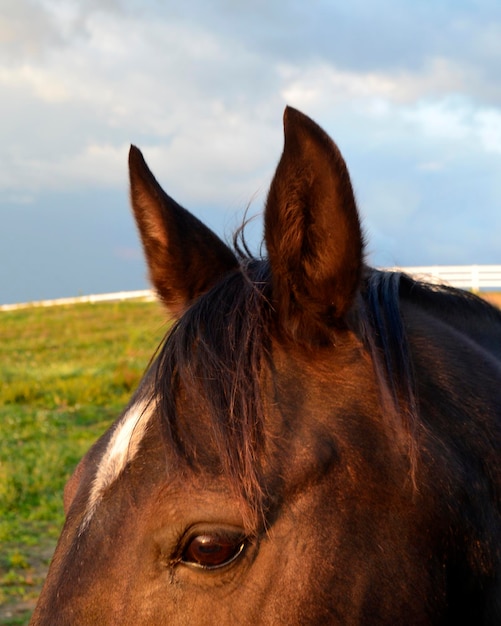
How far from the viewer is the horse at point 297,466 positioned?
1622 mm

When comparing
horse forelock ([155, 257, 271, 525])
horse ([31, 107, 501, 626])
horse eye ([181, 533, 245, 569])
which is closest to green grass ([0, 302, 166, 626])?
horse forelock ([155, 257, 271, 525])

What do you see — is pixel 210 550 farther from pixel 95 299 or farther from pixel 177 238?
pixel 95 299

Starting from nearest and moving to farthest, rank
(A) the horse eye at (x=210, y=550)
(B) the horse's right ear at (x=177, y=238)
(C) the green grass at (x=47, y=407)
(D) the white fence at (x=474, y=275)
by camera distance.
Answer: (A) the horse eye at (x=210, y=550), (B) the horse's right ear at (x=177, y=238), (C) the green grass at (x=47, y=407), (D) the white fence at (x=474, y=275)

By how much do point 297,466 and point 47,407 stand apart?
32.3ft

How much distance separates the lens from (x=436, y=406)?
185 cm

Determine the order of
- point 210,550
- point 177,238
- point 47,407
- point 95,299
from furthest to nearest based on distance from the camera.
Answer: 1. point 95,299
2. point 47,407
3. point 177,238
4. point 210,550

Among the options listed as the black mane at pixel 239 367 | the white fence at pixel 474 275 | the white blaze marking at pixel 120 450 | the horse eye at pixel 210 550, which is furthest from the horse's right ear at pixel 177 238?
the white fence at pixel 474 275

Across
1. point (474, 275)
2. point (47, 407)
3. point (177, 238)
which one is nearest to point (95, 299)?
point (474, 275)

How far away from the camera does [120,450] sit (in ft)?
5.82

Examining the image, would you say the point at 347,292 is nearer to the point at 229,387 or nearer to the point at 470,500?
the point at 229,387

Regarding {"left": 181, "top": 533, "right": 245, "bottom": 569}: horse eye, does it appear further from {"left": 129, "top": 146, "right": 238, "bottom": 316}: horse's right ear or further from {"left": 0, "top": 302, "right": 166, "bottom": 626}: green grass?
{"left": 0, "top": 302, "right": 166, "bottom": 626}: green grass

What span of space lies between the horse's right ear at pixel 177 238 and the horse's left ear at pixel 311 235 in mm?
419

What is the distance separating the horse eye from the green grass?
0.98m

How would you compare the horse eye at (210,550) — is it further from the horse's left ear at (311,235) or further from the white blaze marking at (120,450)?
the horse's left ear at (311,235)
